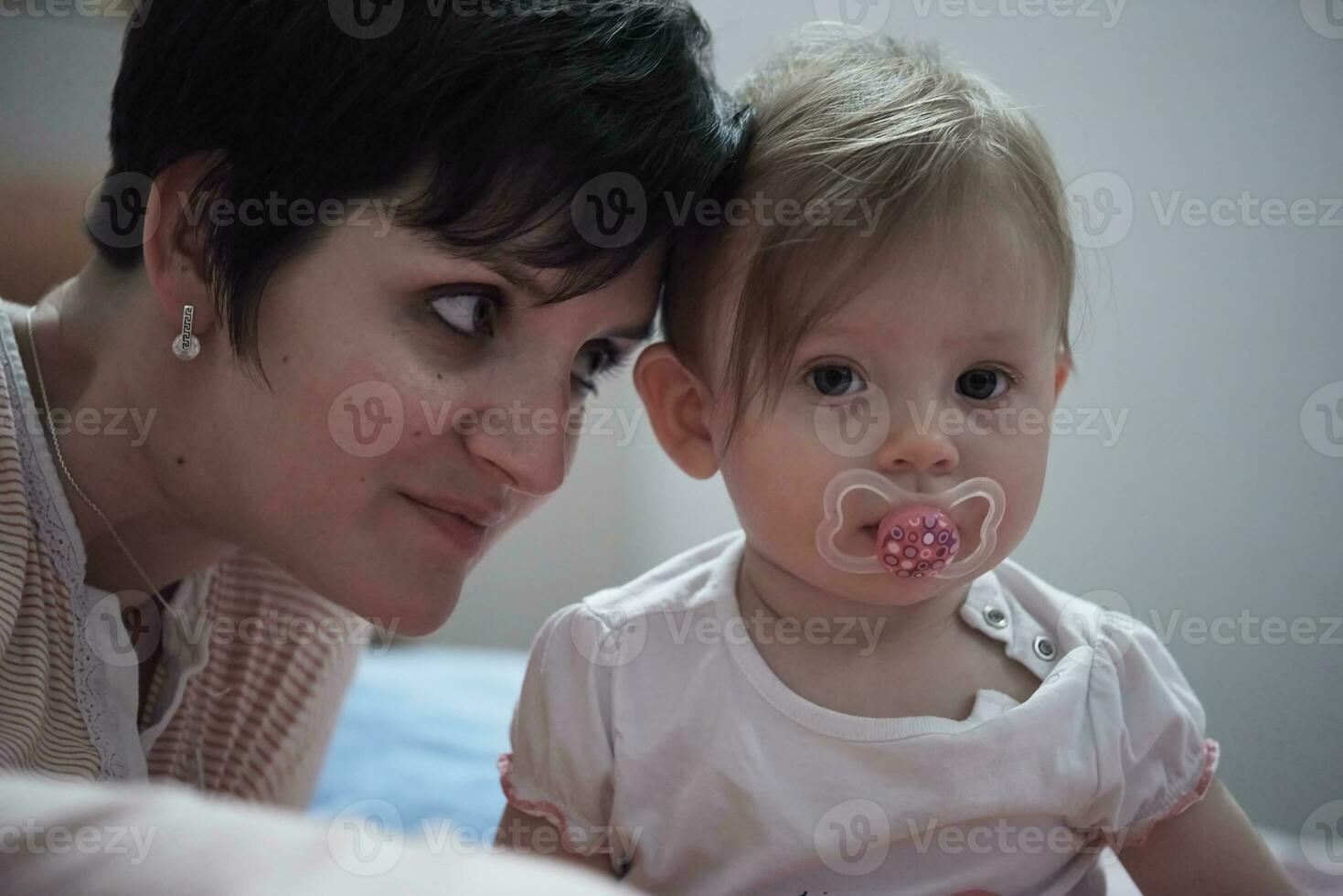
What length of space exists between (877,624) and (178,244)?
65 centimetres

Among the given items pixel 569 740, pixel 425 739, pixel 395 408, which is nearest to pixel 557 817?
pixel 569 740

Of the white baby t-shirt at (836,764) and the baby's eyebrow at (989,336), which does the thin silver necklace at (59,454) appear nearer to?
the white baby t-shirt at (836,764)

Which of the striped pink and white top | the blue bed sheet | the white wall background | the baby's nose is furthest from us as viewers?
the blue bed sheet

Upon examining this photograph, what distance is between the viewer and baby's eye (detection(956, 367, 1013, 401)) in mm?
852

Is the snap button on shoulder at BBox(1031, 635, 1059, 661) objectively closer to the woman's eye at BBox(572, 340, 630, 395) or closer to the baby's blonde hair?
the baby's blonde hair

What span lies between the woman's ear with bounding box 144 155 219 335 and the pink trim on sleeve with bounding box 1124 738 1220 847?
846 millimetres

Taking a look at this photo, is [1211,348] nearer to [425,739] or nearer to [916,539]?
[916,539]

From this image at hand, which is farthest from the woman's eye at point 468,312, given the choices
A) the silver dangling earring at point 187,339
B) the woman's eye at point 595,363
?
the silver dangling earring at point 187,339

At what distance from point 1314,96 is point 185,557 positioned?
1304 millimetres

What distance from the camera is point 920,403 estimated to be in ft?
2.67

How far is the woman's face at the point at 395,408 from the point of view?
0.88m

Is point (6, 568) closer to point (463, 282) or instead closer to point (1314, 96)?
point (463, 282)

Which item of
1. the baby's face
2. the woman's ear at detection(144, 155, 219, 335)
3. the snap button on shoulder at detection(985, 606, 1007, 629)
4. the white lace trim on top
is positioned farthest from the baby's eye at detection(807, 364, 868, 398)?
the white lace trim on top

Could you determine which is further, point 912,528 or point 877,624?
point 877,624
